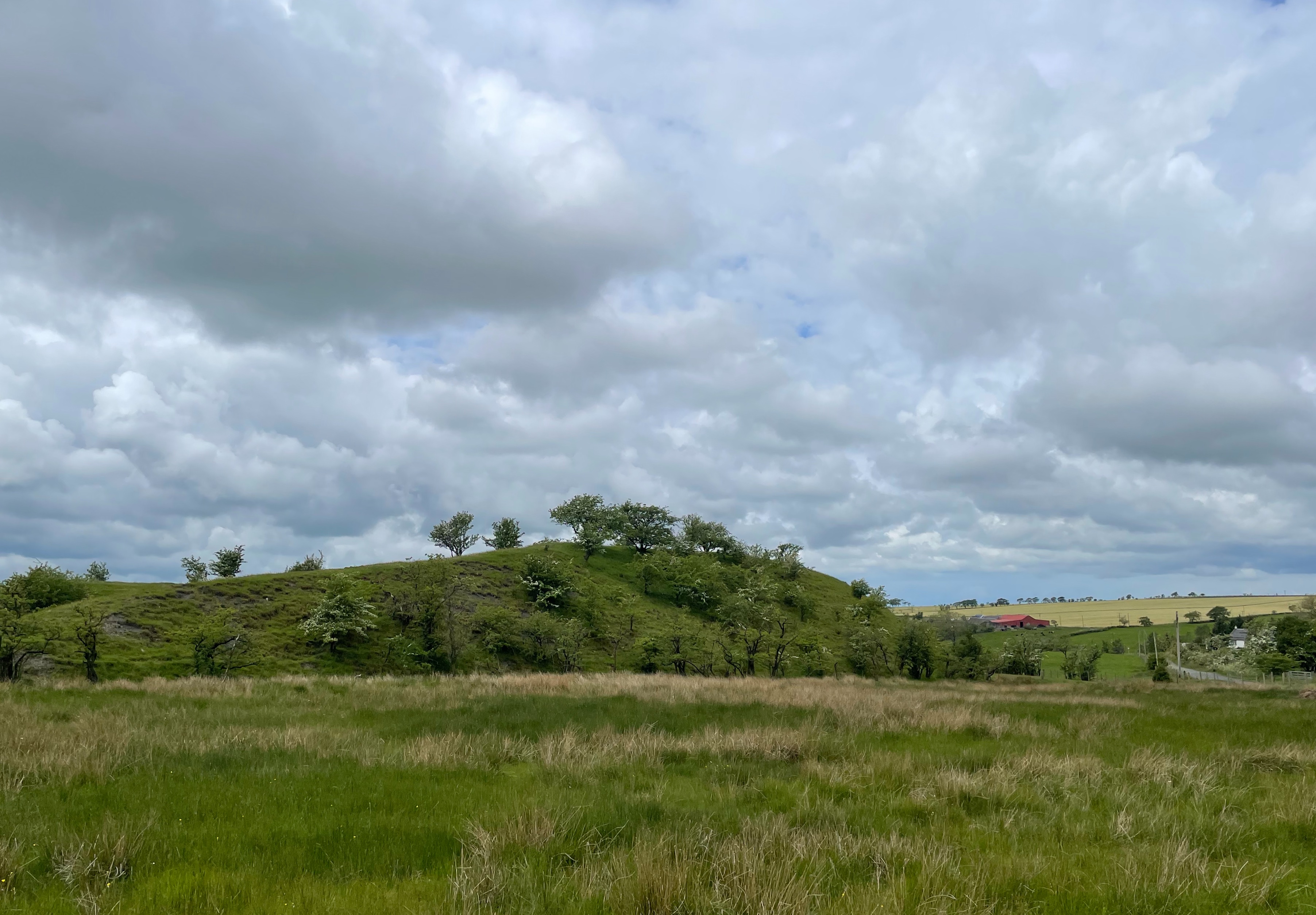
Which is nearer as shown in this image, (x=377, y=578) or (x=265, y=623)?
(x=265, y=623)

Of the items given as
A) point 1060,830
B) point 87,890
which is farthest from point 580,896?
point 1060,830

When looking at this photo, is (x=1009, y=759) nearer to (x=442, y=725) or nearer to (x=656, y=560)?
(x=442, y=725)

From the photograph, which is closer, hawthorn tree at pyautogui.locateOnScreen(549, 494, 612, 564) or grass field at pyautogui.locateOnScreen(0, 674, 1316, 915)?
grass field at pyautogui.locateOnScreen(0, 674, 1316, 915)

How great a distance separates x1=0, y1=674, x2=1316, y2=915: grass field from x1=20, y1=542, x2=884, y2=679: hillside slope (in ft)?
132

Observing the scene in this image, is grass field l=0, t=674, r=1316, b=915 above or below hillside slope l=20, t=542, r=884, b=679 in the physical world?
above

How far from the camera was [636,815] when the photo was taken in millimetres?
7520

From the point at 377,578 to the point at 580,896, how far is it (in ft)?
256

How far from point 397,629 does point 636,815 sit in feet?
212

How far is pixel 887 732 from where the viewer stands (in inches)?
583

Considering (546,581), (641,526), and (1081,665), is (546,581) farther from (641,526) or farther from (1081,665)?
(1081,665)

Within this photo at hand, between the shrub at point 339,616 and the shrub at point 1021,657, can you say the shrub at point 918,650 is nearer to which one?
the shrub at point 1021,657

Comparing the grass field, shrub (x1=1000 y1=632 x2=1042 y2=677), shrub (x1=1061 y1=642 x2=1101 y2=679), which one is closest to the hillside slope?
shrub (x1=1000 y1=632 x2=1042 y2=677)

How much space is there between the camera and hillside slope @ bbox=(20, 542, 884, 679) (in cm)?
4988

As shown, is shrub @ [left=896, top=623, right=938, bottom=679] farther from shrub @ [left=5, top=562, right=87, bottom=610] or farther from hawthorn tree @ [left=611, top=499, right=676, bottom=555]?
shrub @ [left=5, top=562, right=87, bottom=610]
